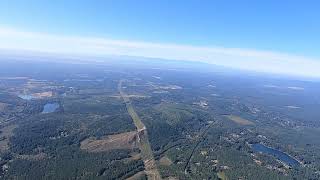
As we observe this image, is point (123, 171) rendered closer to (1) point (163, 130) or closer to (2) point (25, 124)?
(1) point (163, 130)

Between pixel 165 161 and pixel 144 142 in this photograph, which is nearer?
pixel 165 161

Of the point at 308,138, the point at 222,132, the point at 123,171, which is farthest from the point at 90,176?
the point at 308,138

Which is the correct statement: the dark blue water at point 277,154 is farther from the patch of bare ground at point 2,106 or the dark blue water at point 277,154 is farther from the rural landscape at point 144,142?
the patch of bare ground at point 2,106

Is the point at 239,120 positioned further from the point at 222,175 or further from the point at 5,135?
the point at 5,135

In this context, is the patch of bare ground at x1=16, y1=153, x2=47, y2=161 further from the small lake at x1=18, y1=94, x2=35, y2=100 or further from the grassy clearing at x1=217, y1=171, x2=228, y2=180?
the small lake at x1=18, y1=94, x2=35, y2=100

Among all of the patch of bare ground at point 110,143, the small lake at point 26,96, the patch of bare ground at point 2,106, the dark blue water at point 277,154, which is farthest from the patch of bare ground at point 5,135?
the dark blue water at point 277,154

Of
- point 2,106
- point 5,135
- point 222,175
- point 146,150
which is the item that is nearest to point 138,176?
point 146,150

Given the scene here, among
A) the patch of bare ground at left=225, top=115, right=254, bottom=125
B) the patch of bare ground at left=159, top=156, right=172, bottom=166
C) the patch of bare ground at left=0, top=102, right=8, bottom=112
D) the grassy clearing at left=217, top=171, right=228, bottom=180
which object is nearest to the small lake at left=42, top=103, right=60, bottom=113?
the patch of bare ground at left=0, top=102, right=8, bottom=112
